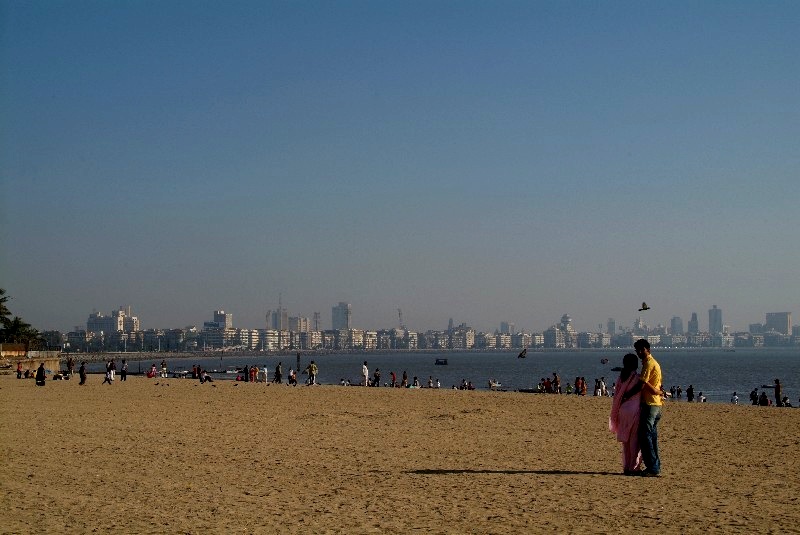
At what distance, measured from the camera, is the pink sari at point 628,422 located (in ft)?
37.1

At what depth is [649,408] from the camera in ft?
36.8

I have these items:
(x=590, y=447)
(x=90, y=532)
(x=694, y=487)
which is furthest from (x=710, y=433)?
(x=90, y=532)

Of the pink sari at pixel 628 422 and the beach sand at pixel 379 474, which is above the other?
the pink sari at pixel 628 422

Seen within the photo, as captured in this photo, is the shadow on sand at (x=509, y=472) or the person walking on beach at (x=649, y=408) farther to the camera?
the shadow on sand at (x=509, y=472)

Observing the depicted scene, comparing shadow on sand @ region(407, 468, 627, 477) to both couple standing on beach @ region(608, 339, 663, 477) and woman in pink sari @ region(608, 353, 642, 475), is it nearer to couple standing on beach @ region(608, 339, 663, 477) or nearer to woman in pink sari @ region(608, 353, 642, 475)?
woman in pink sari @ region(608, 353, 642, 475)

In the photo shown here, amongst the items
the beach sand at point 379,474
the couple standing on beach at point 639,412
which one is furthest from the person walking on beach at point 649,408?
the beach sand at point 379,474

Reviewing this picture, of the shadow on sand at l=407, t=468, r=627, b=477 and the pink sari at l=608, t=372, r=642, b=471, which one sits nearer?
the pink sari at l=608, t=372, r=642, b=471

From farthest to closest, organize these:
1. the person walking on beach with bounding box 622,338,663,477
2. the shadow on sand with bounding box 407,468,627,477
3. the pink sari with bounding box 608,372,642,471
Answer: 1. the shadow on sand with bounding box 407,468,627,477
2. the pink sari with bounding box 608,372,642,471
3. the person walking on beach with bounding box 622,338,663,477

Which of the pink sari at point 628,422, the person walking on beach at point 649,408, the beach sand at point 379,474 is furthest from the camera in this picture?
the pink sari at point 628,422

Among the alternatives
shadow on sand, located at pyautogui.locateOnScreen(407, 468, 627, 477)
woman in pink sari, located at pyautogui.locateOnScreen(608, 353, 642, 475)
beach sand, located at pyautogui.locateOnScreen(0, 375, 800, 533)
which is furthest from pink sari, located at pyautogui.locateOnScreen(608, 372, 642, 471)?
beach sand, located at pyautogui.locateOnScreen(0, 375, 800, 533)

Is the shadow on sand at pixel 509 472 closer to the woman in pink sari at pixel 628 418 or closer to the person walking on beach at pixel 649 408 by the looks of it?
the woman in pink sari at pixel 628 418

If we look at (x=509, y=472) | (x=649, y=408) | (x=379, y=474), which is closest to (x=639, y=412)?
(x=649, y=408)

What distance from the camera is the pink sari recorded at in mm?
11305

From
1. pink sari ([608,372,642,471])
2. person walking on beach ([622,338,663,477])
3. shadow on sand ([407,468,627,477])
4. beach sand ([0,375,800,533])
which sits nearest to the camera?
beach sand ([0,375,800,533])
